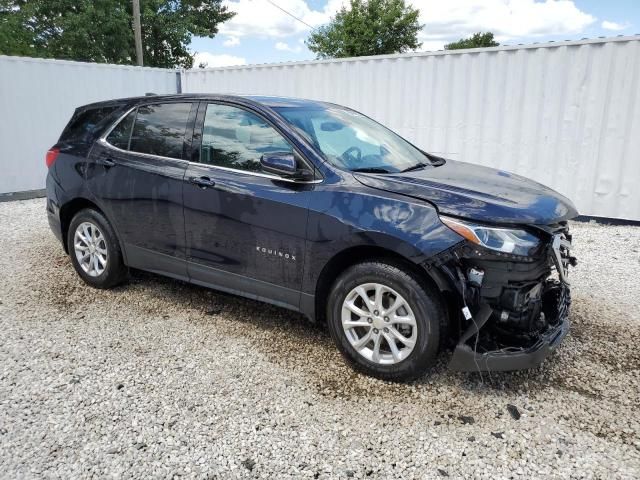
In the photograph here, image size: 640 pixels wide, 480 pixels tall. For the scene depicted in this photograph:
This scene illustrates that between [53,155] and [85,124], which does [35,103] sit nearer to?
[53,155]

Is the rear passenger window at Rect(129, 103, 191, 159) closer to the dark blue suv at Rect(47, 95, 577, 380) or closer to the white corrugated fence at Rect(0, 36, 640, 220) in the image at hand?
the dark blue suv at Rect(47, 95, 577, 380)

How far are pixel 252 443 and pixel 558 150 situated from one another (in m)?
6.99

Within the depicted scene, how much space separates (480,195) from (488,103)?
19.0ft

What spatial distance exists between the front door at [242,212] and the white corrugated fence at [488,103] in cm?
565

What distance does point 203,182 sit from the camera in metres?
3.58

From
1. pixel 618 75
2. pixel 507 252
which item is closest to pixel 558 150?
pixel 618 75

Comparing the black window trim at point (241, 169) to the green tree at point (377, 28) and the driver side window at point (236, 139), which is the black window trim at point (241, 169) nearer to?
the driver side window at point (236, 139)

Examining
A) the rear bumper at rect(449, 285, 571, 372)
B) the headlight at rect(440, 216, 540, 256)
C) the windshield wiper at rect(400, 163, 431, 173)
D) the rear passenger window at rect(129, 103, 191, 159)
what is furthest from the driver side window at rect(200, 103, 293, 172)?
the rear bumper at rect(449, 285, 571, 372)

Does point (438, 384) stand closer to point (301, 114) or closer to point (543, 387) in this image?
point (543, 387)

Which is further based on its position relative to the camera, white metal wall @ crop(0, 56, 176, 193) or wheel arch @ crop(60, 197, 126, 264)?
white metal wall @ crop(0, 56, 176, 193)

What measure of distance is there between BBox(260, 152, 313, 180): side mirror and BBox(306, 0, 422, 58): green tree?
35741 millimetres

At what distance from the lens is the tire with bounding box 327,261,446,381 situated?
109 inches

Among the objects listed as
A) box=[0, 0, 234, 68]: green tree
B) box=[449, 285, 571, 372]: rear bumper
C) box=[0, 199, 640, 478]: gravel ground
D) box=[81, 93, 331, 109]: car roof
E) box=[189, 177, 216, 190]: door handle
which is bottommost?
box=[0, 199, 640, 478]: gravel ground

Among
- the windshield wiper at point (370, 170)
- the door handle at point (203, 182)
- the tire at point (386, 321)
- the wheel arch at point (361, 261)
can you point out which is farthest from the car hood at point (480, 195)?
the door handle at point (203, 182)
